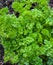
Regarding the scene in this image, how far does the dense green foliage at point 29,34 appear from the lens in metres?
2.77

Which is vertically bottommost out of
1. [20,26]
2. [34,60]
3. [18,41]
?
[34,60]

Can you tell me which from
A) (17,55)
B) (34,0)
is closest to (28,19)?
(34,0)

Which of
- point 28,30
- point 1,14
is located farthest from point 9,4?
point 28,30

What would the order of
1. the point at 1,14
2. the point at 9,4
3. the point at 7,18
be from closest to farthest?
the point at 7,18, the point at 1,14, the point at 9,4

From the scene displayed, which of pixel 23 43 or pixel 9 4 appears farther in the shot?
pixel 9 4

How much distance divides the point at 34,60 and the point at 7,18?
62 centimetres

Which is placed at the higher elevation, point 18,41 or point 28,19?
point 28,19

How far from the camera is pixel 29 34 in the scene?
2.85 meters

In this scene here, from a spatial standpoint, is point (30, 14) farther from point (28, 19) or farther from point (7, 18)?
point (7, 18)

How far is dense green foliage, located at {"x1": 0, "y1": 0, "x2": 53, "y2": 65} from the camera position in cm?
277

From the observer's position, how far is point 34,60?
283 cm

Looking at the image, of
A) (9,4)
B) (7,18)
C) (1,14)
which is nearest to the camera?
(7,18)

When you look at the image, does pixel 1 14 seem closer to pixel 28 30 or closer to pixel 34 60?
pixel 28 30

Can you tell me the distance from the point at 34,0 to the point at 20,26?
383 mm
